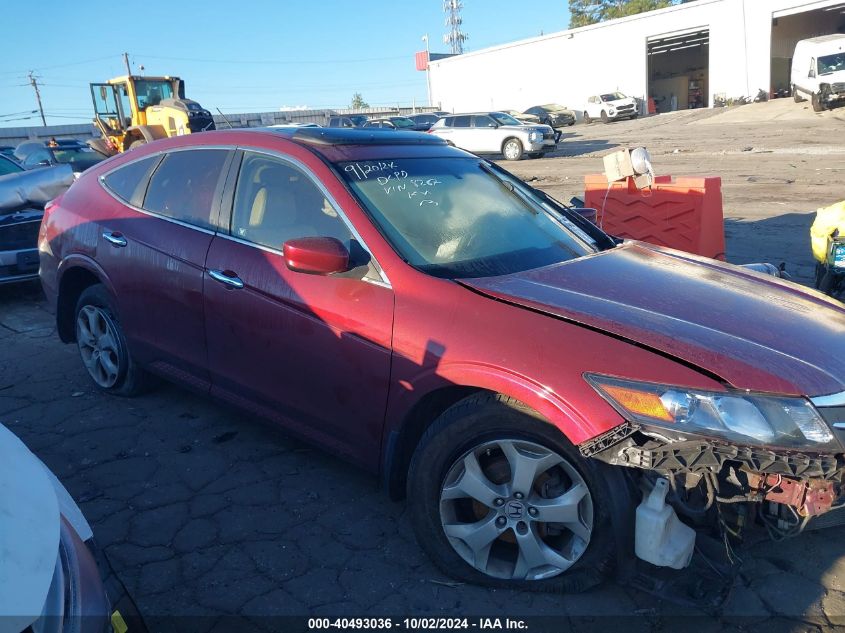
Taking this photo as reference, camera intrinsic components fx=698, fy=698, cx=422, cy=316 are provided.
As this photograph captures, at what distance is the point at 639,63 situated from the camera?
42.3 metres

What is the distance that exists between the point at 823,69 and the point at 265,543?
105ft

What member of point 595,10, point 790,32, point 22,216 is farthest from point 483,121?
point 595,10

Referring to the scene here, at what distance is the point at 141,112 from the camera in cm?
1948

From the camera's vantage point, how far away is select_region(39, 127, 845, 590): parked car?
231 centimetres

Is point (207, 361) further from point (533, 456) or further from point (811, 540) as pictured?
point (811, 540)

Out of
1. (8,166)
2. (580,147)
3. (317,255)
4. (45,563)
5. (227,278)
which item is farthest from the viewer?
(580,147)

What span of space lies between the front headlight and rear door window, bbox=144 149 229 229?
246 centimetres

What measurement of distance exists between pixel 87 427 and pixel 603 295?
3255 millimetres

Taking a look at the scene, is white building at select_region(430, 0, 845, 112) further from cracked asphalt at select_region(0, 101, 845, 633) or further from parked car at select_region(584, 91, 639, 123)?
cracked asphalt at select_region(0, 101, 845, 633)

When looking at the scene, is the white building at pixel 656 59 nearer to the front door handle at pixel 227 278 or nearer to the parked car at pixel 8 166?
the parked car at pixel 8 166

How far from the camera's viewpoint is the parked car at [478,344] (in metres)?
2.31

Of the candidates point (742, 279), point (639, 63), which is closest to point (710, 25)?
point (639, 63)

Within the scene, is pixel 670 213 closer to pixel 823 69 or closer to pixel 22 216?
pixel 22 216

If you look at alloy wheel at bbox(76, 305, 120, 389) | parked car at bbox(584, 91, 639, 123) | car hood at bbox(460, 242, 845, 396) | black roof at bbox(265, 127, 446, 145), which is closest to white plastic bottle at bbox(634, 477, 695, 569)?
car hood at bbox(460, 242, 845, 396)
